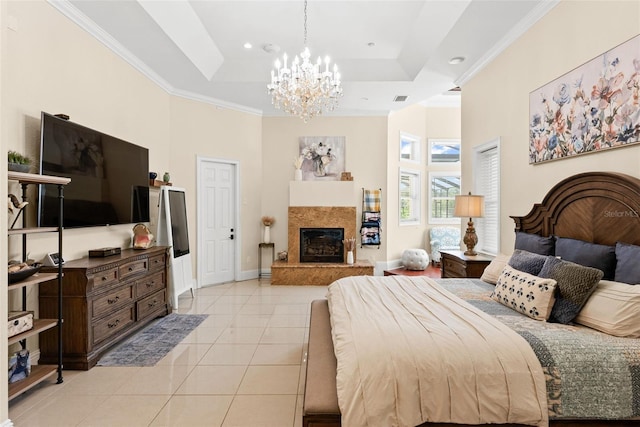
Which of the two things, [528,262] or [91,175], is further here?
[91,175]

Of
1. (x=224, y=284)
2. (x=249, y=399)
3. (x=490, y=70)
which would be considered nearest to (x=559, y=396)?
(x=249, y=399)

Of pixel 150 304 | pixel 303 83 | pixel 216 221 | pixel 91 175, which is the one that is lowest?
pixel 150 304

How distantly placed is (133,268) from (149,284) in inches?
15.6

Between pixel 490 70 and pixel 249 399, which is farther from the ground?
pixel 490 70

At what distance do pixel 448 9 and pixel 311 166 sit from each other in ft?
11.7

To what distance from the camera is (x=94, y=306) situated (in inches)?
108

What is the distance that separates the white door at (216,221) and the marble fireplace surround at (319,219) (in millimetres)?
1099

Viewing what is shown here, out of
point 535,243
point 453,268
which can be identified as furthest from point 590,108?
point 453,268

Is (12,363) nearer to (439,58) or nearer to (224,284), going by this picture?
(224,284)

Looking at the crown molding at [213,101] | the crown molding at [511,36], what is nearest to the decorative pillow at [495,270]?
the crown molding at [511,36]

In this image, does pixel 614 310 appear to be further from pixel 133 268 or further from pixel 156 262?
pixel 156 262

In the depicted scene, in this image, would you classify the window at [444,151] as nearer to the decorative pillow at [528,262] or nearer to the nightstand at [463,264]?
the nightstand at [463,264]

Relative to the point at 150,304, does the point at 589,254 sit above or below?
above

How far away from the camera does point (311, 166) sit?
6285 mm
